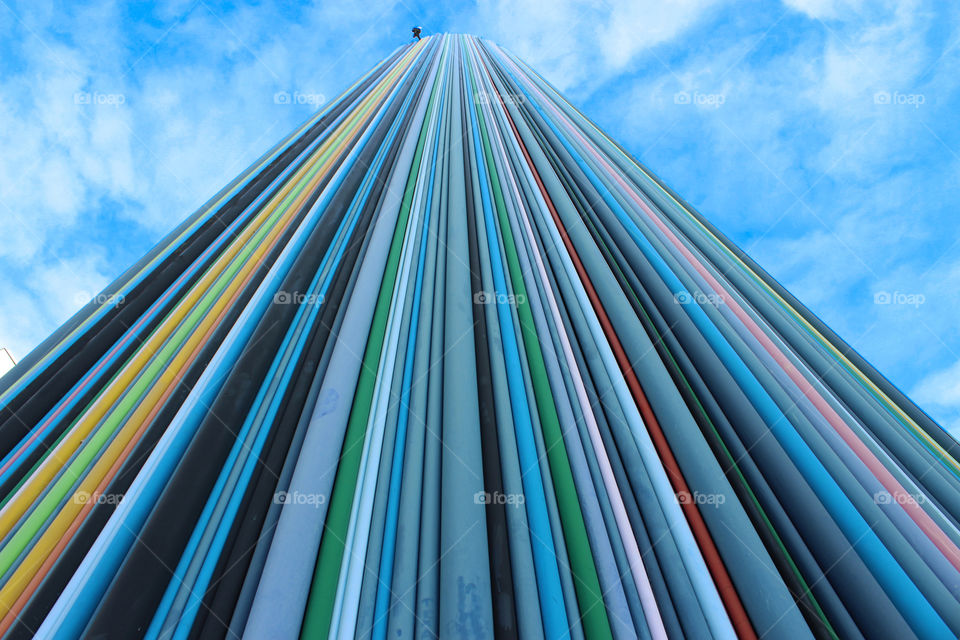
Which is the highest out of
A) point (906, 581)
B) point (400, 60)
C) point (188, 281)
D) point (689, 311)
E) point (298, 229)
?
point (400, 60)

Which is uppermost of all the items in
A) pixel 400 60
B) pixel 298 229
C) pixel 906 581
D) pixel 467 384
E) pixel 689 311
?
pixel 400 60

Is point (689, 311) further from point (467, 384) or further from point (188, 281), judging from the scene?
point (188, 281)

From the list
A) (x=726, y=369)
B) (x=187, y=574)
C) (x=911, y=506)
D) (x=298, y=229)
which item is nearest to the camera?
(x=187, y=574)

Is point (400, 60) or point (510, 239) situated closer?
point (510, 239)

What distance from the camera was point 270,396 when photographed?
68 cm

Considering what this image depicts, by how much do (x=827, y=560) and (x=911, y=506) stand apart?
18 centimetres

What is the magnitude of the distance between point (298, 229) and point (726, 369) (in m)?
0.91

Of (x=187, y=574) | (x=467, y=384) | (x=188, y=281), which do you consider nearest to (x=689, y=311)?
(x=467, y=384)

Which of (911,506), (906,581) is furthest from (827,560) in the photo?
(911,506)

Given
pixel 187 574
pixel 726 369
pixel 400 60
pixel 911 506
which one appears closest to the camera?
pixel 187 574

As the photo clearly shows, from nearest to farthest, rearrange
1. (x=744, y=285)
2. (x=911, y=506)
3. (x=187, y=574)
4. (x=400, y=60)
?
1. (x=187, y=574)
2. (x=911, y=506)
3. (x=744, y=285)
4. (x=400, y=60)

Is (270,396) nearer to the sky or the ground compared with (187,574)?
nearer to the sky

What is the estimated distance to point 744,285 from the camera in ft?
3.76

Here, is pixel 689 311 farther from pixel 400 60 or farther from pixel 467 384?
pixel 400 60
